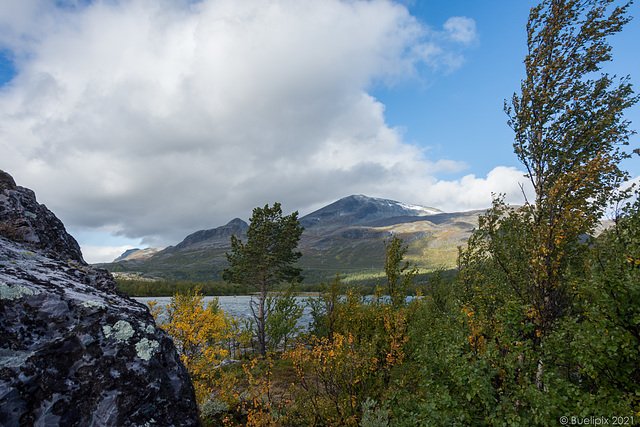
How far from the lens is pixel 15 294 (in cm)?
336

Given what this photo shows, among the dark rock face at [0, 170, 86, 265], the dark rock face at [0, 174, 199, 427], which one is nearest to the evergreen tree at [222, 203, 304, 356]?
the dark rock face at [0, 170, 86, 265]

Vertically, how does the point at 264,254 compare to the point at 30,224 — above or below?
below

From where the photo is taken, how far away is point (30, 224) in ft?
18.9

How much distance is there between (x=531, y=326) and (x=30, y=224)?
34.3ft

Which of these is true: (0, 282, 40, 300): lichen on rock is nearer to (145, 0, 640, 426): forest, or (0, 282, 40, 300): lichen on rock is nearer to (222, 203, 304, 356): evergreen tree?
(145, 0, 640, 426): forest

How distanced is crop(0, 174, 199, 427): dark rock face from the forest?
440cm

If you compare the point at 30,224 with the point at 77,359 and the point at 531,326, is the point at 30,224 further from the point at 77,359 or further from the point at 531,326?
the point at 531,326

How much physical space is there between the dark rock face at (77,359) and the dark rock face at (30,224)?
4.27 feet

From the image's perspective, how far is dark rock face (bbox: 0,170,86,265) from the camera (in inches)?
211

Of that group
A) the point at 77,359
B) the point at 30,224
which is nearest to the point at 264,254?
the point at 30,224

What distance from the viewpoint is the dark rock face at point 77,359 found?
3033mm

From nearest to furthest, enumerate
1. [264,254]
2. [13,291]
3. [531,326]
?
A: 1. [13,291]
2. [531,326]
3. [264,254]

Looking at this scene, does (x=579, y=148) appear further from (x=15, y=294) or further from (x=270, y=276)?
(x=270, y=276)

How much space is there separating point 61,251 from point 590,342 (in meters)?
10.2
